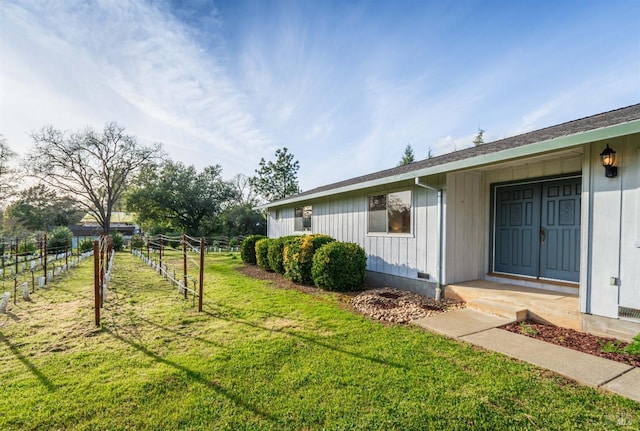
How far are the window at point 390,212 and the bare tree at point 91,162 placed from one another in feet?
91.3

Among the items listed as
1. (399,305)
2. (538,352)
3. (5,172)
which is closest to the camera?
(538,352)

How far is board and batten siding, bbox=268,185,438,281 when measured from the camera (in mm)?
5816

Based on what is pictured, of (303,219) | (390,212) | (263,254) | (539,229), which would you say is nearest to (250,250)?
(263,254)

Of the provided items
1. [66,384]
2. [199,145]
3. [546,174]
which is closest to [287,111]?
[199,145]

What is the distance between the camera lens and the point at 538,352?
322 centimetres

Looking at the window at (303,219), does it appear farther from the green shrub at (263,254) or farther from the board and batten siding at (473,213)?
the board and batten siding at (473,213)

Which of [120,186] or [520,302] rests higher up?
[120,186]

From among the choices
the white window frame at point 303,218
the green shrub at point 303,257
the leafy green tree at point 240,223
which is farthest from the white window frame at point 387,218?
the leafy green tree at point 240,223

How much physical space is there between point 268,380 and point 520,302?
3.86 m

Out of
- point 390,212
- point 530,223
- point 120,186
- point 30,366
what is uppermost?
point 120,186

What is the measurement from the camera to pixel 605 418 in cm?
213

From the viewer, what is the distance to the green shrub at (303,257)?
7172 millimetres

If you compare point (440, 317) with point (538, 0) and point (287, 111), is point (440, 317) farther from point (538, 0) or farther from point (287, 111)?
point (287, 111)

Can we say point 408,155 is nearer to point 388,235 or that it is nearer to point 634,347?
point 388,235
